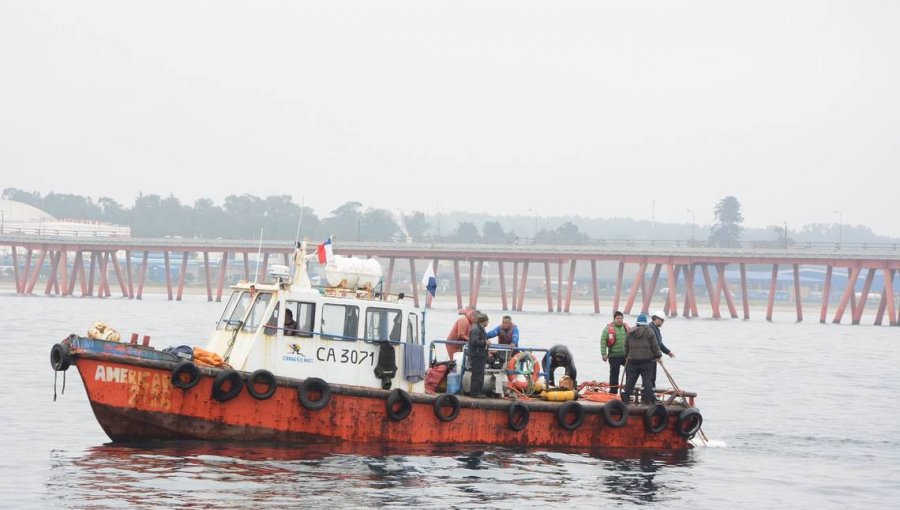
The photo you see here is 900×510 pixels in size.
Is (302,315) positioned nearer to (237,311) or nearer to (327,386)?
(237,311)

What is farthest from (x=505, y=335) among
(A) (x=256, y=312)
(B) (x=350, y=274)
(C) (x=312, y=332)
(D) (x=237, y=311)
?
(D) (x=237, y=311)

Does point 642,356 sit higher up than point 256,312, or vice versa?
point 256,312

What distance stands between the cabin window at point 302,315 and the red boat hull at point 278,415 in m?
1.10

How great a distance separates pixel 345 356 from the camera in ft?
75.1

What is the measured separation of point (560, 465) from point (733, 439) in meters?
6.80

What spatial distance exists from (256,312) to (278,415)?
71.4 inches

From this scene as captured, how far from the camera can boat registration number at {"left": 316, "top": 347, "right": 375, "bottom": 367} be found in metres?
22.7

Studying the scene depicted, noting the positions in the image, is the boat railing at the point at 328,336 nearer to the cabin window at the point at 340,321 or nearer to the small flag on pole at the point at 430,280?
the cabin window at the point at 340,321

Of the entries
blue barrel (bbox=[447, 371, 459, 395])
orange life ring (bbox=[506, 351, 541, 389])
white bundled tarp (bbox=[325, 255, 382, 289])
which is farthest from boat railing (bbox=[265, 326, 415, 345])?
orange life ring (bbox=[506, 351, 541, 389])

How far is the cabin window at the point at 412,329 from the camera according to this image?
23.5 m

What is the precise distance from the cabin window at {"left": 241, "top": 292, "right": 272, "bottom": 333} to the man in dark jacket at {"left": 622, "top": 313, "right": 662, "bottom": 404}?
258 inches

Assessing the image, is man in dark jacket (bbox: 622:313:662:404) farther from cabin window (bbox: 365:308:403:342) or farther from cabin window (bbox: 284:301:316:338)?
cabin window (bbox: 284:301:316:338)

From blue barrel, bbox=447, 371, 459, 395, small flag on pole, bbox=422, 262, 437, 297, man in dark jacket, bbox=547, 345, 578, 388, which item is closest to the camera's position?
blue barrel, bbox=447, 371, 459, 395

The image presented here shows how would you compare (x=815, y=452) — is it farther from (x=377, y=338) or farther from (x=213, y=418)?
(x=213, y=418)
